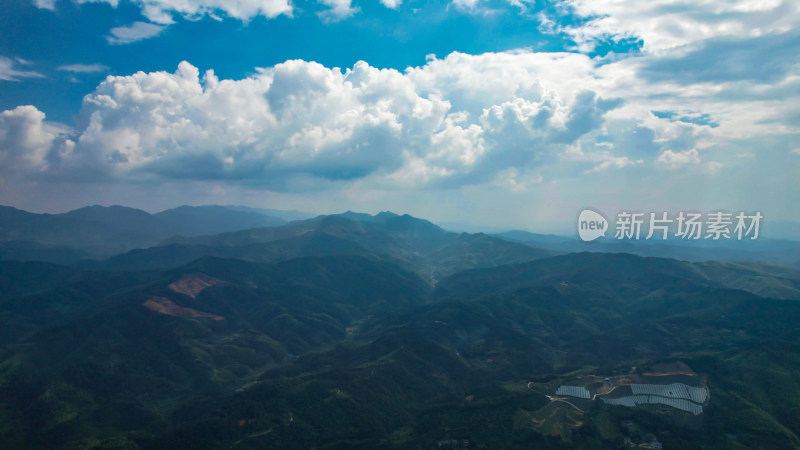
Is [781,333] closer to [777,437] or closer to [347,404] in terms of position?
[777,437]

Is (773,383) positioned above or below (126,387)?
above

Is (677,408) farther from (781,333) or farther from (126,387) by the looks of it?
(126,387)

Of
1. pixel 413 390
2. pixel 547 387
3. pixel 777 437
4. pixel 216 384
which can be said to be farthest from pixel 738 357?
pixel 216 384

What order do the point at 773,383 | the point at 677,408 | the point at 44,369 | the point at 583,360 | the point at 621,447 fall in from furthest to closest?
the point at 583,360
the point at 44,369
the point at 773,383
the point at 677,408
the point at 621,447

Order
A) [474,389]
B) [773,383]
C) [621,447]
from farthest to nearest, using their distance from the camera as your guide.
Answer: [474,389]
[773,383]
[621,447]

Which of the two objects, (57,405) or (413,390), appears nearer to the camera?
(57,405)

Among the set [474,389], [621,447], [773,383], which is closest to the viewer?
[621,447]

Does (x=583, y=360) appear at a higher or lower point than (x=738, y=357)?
lower

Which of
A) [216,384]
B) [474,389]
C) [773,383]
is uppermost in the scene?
[773,383]

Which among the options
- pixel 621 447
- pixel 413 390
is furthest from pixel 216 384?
Answer: pixel 621 447
